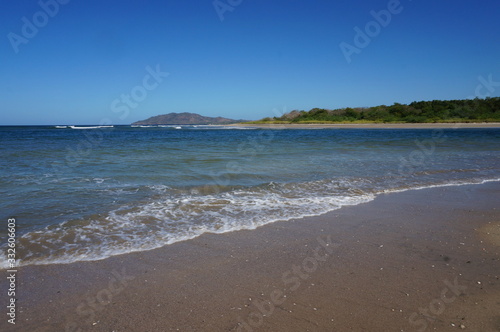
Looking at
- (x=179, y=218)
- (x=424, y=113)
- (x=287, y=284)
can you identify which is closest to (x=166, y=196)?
(x=179, y=218)

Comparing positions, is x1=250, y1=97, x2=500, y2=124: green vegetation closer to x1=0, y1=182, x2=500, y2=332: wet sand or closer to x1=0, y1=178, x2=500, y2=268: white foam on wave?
x1=0, y1=178, x2=500, y2=268: white foam on wave

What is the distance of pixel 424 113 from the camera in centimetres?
7950

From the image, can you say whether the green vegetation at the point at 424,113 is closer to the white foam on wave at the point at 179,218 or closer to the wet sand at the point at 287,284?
the white foam on wave at the point at 179,218

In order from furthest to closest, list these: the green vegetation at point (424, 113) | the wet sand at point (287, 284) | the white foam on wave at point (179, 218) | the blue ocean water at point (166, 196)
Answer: the green vegetation at point (424, 113) < the blue ocean water at point (166, 196) < the white foam on wave at point (179, 218) < the wet sand at point (287, 284)

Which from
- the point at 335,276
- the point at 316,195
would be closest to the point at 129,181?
the point at 316,195

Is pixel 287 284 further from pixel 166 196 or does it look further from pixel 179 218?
pixel 166 196

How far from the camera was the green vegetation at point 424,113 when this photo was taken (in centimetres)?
7003

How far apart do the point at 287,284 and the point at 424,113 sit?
87923 mm

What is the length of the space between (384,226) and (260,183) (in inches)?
184

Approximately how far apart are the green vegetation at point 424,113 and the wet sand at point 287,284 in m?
72.9

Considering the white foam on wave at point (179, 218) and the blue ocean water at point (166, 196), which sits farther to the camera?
the blue ocean water at point (166, 196)

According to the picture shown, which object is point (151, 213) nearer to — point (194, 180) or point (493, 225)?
point (194, 180)

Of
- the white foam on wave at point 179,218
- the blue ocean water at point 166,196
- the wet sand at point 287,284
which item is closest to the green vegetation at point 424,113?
the blue ocean water at point 166,196

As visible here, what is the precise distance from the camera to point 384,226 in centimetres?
593
